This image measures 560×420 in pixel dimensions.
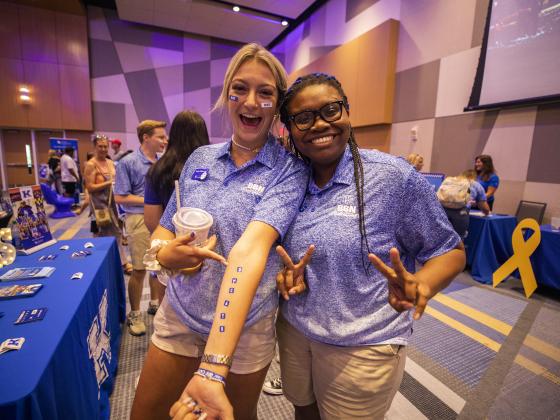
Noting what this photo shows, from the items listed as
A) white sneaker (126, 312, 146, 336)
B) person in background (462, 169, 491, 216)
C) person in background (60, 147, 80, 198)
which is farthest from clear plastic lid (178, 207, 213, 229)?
person in background (60, 147, 80, 198)

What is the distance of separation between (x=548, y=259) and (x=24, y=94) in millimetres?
12146

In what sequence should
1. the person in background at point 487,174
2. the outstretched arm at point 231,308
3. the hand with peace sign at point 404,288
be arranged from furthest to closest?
the person in background at point 487,174 → the hand with peace sign at point 404,288 → the outstretched arm at point 231,308

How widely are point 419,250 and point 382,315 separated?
0.22 metres

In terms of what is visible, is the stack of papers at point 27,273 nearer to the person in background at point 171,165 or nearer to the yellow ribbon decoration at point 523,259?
the person in background at point 171,165

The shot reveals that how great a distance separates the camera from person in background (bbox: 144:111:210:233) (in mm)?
1766

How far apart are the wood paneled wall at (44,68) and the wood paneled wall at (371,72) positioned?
7.48m

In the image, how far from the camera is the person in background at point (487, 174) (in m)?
4.38

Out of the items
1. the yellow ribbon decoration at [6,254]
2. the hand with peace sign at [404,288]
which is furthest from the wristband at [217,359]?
the yellow ribbon decoration at [6,254]

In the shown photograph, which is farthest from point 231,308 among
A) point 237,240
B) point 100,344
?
point 100,344

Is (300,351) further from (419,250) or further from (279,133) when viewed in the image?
(279,133)

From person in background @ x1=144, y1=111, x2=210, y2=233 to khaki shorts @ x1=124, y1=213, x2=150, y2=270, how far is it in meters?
0.67

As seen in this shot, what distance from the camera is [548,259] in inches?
132

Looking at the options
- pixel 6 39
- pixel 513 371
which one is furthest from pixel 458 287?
pixel 6 39

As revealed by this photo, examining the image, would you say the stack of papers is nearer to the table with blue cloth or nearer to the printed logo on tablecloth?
the printed logo on tablecloth
